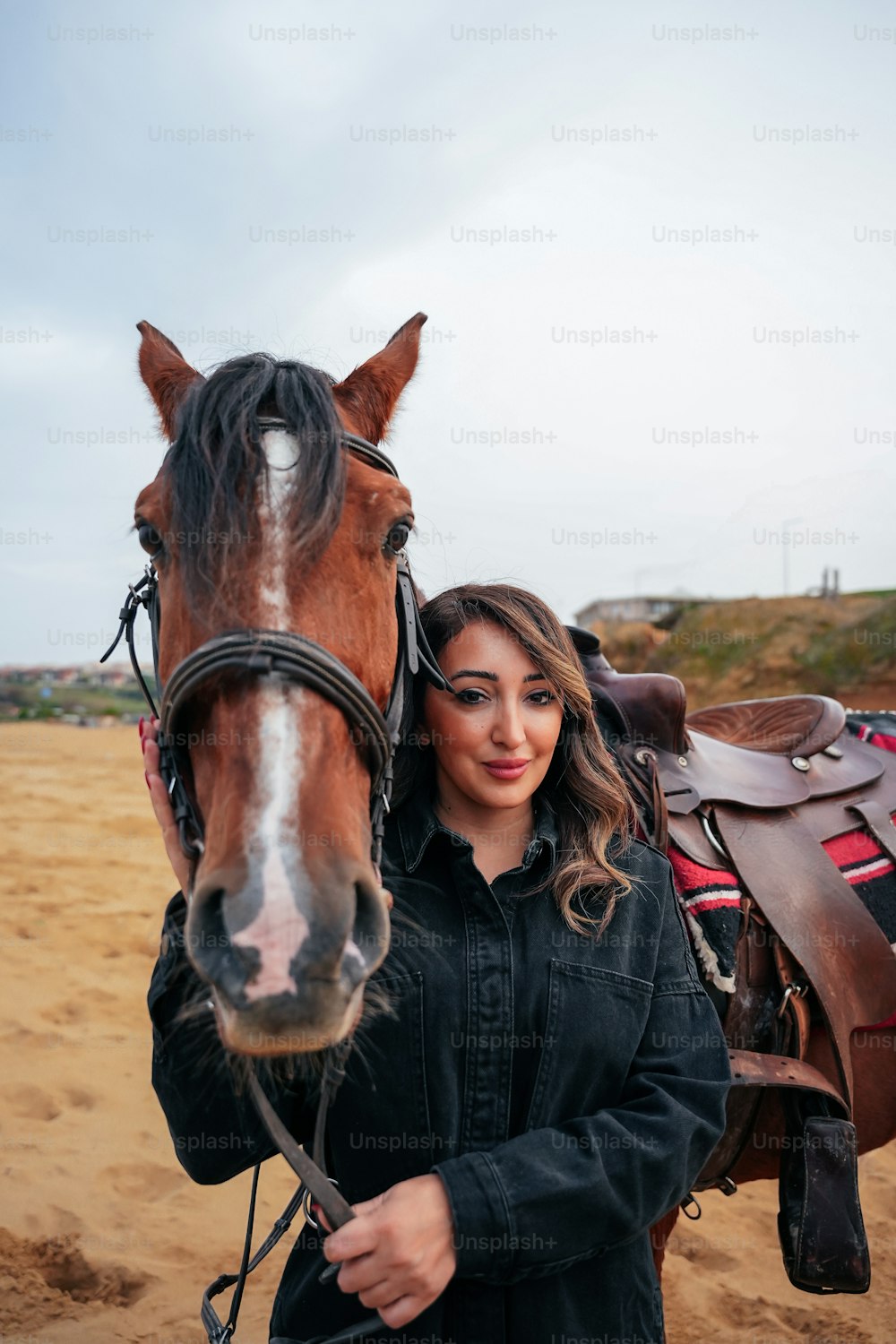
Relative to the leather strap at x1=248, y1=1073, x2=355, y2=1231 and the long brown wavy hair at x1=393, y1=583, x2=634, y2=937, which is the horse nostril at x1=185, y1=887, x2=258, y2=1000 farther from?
the long brown wavy hair at x1=393, y1=583, x2=634, y2=937

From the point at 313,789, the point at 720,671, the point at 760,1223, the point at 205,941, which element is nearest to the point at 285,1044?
the point at 205,941

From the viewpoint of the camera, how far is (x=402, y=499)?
4.67ft

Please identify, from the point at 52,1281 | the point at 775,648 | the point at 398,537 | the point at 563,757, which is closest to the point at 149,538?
the point at 398,537

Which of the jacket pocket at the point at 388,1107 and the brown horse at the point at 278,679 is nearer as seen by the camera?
the brown horse at the point at 278,679

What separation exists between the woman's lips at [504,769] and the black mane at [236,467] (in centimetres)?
50

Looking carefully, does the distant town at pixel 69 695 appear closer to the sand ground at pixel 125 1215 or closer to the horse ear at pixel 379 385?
the sand ground at pixel 125 1215

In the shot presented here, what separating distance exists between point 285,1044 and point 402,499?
0.86 m

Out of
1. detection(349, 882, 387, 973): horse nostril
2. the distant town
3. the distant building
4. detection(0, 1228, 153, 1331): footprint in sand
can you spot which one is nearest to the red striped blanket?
detection(349, 882, 387, 973): horse nostril

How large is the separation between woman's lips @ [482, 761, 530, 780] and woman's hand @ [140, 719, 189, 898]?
0.53m

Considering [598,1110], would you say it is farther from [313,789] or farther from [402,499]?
[402,499]

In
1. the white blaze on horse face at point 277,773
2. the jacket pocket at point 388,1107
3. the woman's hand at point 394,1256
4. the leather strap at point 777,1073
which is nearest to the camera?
the white blaze on horse face at point 277,773

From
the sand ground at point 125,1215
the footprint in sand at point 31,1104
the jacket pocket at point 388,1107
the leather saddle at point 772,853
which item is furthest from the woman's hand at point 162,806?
the footprint in sand at point 31,1104

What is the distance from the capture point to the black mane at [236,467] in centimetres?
121

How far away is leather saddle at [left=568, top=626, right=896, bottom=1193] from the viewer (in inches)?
79.3
